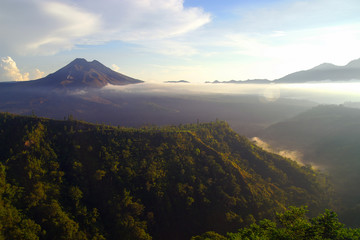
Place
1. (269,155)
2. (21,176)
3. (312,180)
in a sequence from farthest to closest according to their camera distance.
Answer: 1. (269,155)
2. (312,180)
3. (21,176)

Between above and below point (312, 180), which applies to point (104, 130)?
above

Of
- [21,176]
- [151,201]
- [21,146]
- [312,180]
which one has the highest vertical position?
[21,146]

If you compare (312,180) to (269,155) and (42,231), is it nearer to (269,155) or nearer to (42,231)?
(269,155)

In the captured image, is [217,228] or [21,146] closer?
[217,228]

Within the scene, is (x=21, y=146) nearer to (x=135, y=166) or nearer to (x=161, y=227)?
(x=135, y=166)

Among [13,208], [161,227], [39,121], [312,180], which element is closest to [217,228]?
[161,227]

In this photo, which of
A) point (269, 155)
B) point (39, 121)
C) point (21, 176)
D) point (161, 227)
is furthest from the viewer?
point (269, 155)
